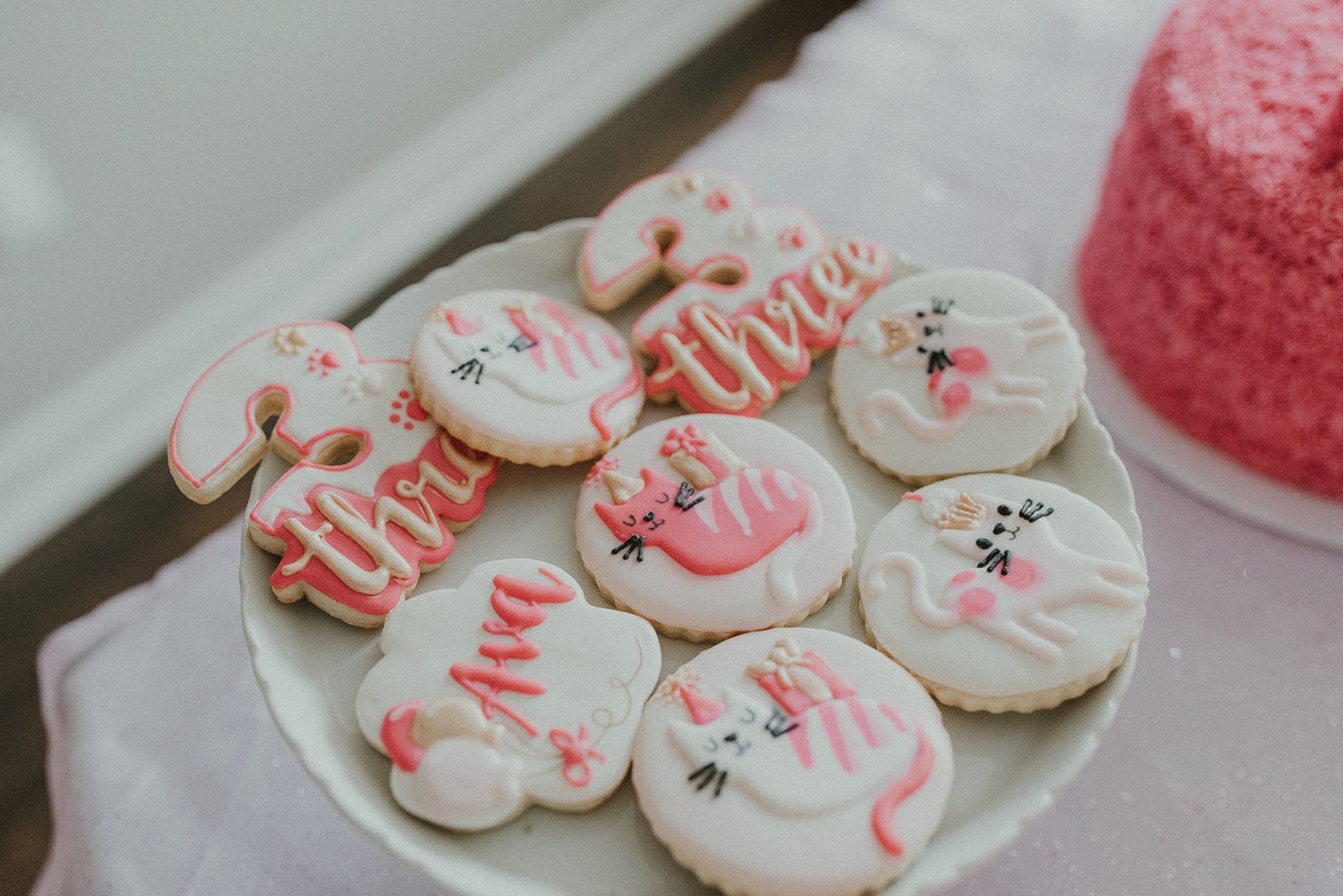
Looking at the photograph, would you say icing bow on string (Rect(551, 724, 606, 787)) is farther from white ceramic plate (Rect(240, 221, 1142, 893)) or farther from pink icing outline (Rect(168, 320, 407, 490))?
pink icing outline (Rect(168, 320, 407, 490))

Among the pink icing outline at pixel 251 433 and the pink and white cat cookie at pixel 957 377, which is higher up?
the pink icing outline at pixel 251 433

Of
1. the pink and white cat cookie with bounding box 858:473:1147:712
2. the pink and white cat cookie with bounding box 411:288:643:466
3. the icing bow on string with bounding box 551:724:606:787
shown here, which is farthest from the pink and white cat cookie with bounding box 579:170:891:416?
the icing bow on string with bounding box 551:724:606:787

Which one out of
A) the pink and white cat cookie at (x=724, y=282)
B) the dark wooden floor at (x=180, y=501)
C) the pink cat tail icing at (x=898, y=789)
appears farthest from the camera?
the dark wooden floor at (x=180, y=501)

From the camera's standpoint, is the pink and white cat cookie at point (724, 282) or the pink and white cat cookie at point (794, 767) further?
the pink and white cat cookie at point (724, 282)

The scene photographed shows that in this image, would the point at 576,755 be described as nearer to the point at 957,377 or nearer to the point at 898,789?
the point at 898,789

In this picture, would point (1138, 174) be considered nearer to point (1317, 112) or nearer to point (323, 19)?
point (1317, 112)

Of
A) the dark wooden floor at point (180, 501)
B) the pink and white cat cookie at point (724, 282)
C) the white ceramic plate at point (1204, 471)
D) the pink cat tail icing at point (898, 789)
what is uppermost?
the pink and white cat cookie at point (724, 282)

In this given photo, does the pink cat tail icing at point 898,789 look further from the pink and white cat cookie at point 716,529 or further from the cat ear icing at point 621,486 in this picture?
the cat ear icing at point 621,486

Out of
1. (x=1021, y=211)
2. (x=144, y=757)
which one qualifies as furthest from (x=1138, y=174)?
(x=144, y=757)

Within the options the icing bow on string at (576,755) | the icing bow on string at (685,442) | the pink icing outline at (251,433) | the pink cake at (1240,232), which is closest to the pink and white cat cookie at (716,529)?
the icing bow on string at (685,442)
